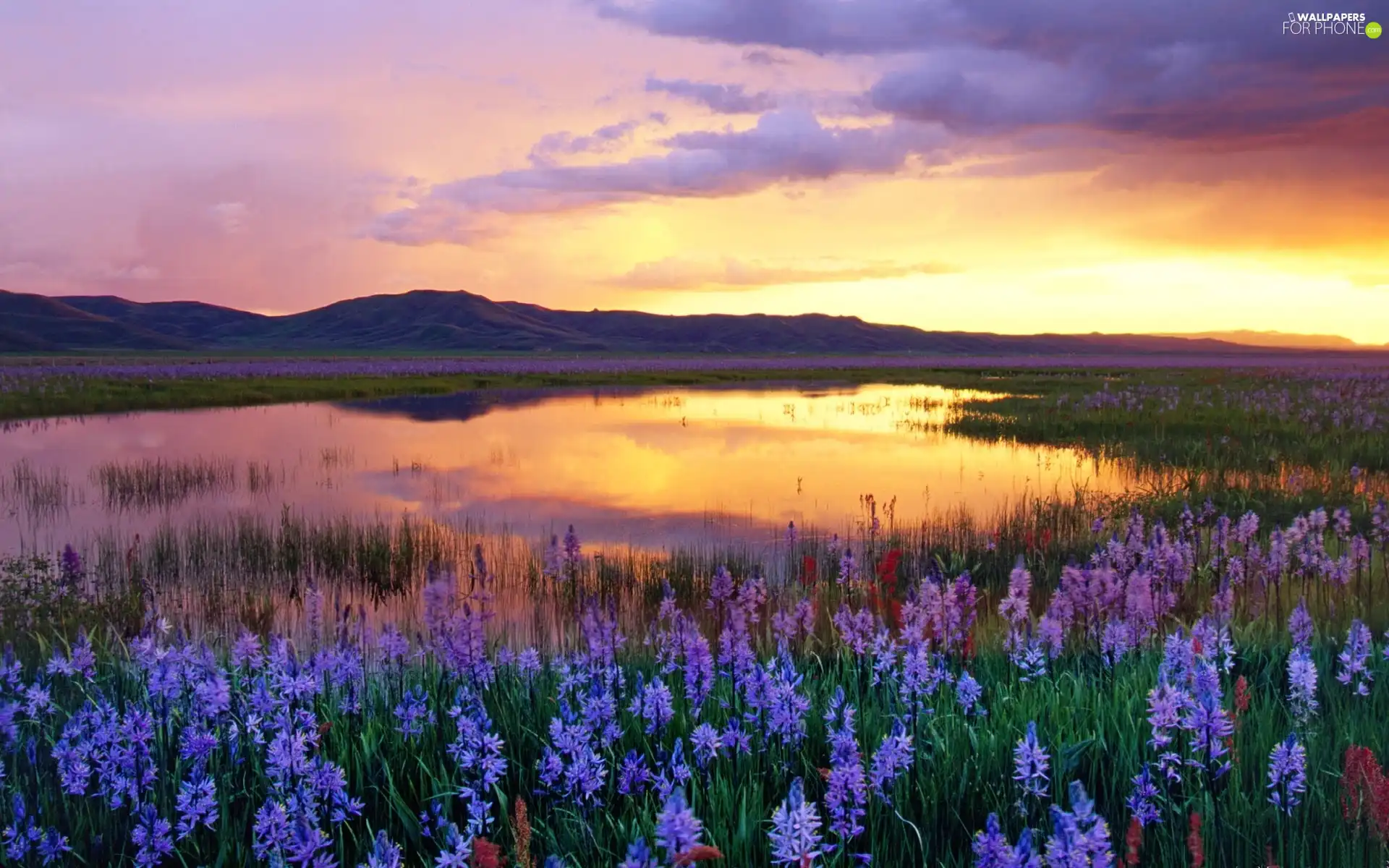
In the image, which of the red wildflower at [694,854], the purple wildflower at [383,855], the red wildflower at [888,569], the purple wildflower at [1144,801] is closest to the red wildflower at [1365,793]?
the purple wildflower at [1144,801]

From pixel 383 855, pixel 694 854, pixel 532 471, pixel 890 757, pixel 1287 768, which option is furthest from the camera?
pixel 532 471

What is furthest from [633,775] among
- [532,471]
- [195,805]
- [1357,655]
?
[532,471]

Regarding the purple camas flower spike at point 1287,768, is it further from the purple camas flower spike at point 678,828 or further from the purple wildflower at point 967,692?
the purple camas flower spike at point 678,828

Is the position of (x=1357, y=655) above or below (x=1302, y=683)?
below

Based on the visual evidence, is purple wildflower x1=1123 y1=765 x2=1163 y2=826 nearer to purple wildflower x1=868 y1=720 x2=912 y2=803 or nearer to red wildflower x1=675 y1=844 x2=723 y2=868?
purple wildflower x1=868 y1=720 x2=912 y2=803

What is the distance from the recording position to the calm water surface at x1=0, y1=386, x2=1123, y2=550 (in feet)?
48.1

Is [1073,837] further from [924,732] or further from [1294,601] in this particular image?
[1294,601]

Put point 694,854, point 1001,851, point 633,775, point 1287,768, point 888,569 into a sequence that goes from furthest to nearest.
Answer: point 888,569 → point 633,775 → point 1287,768 → point 1001,851 → point 694,854

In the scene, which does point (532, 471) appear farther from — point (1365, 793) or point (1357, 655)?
point (1365, 793)

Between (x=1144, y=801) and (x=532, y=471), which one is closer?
(x=1144, y=801)

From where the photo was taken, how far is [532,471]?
64.5 ft

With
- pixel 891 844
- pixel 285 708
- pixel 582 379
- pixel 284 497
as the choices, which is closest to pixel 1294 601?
pixel 891 844

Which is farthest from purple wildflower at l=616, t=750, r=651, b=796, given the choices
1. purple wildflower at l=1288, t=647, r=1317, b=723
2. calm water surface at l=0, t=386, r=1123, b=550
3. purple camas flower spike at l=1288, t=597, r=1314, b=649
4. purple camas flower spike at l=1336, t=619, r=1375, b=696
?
calm water surface at l=0, t=386, r=1123, b=550

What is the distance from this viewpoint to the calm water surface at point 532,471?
1466 cm
